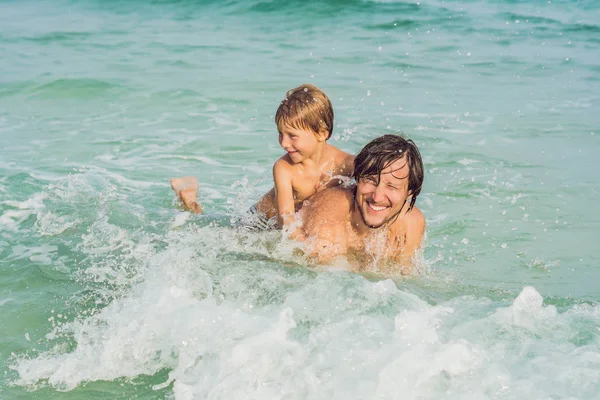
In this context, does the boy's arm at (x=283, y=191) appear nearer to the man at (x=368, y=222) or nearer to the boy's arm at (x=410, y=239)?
the man at (x=368, y=222)

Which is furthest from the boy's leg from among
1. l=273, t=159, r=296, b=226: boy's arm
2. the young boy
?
l=273, t=159, r=296, b=226: boy's arm

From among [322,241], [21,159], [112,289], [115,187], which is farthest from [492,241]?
[21,159]

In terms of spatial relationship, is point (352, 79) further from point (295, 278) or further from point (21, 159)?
point (295, 278)

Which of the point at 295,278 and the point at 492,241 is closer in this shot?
the point at 295,278

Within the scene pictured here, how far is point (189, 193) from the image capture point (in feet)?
21.9

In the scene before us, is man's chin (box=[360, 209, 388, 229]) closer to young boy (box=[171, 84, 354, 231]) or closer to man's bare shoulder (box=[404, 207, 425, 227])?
man's bare shoulder (box=[404, 207, 425, 227])

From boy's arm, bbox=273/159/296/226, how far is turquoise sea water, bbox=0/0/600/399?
0.61 feet

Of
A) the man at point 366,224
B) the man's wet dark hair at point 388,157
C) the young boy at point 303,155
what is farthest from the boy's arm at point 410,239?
the young boy at point 303,155

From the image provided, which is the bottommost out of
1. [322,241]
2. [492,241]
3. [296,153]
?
[492,241]

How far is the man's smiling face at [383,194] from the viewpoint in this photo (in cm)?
461

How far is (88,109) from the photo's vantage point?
1073cm

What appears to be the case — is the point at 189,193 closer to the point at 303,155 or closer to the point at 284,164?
the point at 284,164

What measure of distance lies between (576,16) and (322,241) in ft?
46.1

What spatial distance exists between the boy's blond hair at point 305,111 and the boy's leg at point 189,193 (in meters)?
1.58
